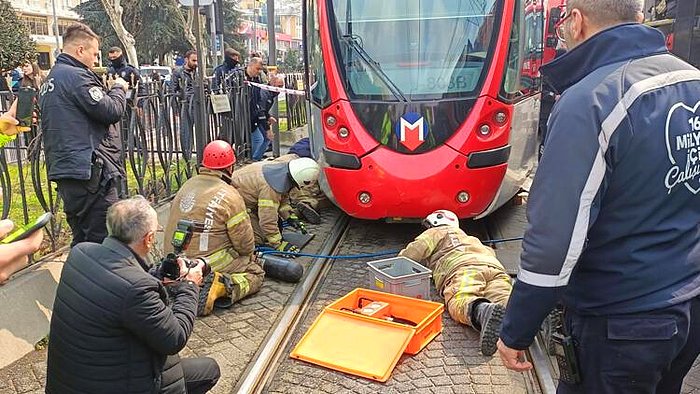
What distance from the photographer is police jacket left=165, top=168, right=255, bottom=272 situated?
5199 millimetres

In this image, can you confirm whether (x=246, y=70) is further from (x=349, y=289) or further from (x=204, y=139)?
(x=349, y=289)

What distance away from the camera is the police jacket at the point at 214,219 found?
17.1 feet

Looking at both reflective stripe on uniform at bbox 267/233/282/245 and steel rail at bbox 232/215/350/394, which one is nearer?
steel rail at bbox 232/215/350/394

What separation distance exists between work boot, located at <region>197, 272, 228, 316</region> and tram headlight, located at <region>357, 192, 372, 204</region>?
1.77m

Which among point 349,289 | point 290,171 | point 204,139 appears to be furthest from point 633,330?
point 204,139

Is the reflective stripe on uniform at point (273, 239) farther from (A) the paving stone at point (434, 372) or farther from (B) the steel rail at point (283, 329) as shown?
(A) the paving stone at point (434, 372)

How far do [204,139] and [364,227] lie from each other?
243 centimetres

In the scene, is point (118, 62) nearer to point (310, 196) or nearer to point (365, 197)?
point (310, 196)

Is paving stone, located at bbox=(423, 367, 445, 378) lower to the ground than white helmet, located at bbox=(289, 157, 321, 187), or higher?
lower

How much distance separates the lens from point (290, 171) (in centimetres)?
652

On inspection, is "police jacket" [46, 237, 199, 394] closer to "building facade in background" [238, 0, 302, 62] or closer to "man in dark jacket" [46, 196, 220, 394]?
"man in dark jacket" [46, 196, 220, 394]

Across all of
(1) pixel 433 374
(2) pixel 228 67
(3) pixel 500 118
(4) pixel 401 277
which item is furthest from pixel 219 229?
(2) pixel 228 67

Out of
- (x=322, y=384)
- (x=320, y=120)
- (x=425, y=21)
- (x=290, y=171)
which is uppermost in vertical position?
(x=425, y=21)

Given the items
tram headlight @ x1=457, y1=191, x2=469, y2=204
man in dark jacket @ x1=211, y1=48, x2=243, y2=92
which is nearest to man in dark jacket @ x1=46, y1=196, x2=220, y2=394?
tram headlight @ x1=457, y1=191, x2=469, y2=204
